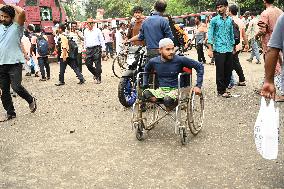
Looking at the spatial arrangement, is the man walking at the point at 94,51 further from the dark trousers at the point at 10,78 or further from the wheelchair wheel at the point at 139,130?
the wheelchair wheel at the point at 139,130

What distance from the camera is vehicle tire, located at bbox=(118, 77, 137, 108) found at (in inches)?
289

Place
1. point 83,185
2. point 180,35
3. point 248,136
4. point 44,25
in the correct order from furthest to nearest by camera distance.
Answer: point 44,25 < point 180,35 < point 248,136 < point 83,185

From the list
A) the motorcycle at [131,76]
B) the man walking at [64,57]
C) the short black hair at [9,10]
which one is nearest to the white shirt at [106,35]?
the man walking at [64,57]

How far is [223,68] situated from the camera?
8000 millimetres

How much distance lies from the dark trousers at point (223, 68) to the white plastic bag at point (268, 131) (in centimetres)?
435

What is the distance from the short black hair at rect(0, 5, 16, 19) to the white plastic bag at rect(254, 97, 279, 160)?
4.65 meters

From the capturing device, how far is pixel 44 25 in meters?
23.6

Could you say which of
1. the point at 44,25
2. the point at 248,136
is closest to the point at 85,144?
the point at 248,136

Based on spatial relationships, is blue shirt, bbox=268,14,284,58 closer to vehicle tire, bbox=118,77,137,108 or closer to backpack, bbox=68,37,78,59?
vehicle tire, bbox=118,77,137,108

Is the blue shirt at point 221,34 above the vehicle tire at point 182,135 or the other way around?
above

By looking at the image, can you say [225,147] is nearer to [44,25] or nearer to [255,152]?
[255,152]

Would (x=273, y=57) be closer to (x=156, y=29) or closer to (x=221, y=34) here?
(x=156, y=29)

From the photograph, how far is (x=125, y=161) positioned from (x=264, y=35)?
403cm

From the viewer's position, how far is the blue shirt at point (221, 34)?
7.86 m
